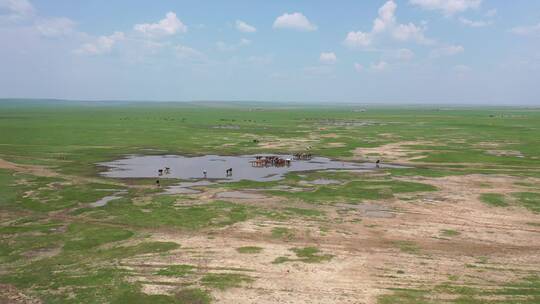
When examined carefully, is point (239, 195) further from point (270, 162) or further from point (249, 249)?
point (270, 162)

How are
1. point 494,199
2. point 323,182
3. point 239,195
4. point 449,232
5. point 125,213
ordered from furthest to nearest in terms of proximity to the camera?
1. point 323,182
2. point 239,195
3. point 494,199
4. point 125,213
5. point 449,232

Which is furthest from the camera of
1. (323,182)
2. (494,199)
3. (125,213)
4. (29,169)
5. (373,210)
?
(29,169)

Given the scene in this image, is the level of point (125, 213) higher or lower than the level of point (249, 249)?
higher

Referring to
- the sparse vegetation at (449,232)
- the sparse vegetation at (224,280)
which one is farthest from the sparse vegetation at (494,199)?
the sparse vegetation at (224,280)

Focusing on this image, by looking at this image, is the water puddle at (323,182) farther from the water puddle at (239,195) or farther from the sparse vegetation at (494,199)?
the sparse vegetation at (494,199)

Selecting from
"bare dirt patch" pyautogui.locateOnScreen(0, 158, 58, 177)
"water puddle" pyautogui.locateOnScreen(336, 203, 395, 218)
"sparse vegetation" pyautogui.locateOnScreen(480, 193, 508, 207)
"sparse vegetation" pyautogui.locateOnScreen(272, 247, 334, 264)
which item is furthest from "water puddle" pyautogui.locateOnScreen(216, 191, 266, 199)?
"bare dirt patch" pyautogui.locateOnScreen(0, 158, 58, 177)

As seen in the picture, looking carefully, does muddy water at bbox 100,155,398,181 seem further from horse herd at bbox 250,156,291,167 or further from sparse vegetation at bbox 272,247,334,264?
sparse vegetation at bbox 272,247,334,264

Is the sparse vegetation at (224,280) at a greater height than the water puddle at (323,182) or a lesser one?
lesser

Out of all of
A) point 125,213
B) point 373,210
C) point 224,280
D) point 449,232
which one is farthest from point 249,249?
point 449,232

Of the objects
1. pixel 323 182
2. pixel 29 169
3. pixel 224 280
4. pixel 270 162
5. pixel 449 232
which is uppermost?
pixel 270 162

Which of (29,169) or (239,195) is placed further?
(29,169)
